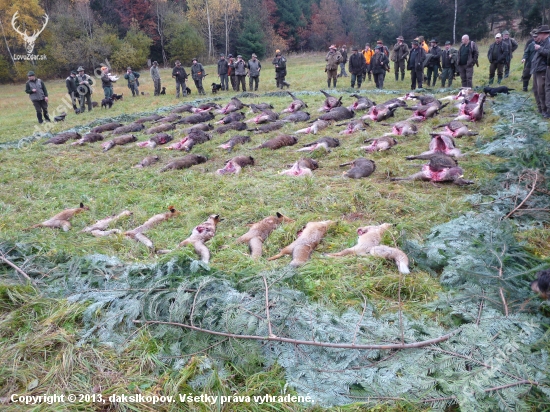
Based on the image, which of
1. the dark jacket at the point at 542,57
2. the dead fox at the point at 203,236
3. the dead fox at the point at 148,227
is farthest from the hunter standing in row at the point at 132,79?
the dark jacket at the point at 542,57

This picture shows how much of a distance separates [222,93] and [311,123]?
10.1 metres

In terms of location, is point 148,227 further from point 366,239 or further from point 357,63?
point 357,63

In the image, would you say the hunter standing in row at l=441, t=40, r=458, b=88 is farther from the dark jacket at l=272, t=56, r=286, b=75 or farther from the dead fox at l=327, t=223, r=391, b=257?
the dead fox at l=327, t=223, r=391, b=257

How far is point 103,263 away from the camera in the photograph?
4184mm

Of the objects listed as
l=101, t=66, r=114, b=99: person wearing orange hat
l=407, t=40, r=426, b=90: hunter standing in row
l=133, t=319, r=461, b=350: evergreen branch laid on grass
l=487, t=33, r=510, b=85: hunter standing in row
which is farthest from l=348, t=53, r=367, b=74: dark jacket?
l=133, t=319, r=461, b=350: evergreen branch laid on grass

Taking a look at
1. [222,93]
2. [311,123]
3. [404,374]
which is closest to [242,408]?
[404,374]

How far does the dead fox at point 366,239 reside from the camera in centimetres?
438

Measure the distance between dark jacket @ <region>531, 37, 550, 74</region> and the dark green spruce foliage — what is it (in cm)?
698

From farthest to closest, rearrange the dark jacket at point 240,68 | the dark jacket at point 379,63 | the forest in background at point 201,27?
the forest in background at point 201,27
the dark jacket at point 240,68
the dark jacket at point 379,63

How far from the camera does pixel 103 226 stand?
5582mm

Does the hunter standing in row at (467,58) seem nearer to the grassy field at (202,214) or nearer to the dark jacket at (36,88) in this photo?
the grassy field at (202,214)

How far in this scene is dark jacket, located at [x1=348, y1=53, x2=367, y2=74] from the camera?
53.1ft

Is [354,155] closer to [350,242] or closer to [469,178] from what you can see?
[469,178]

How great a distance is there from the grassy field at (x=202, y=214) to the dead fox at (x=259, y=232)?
13cm
